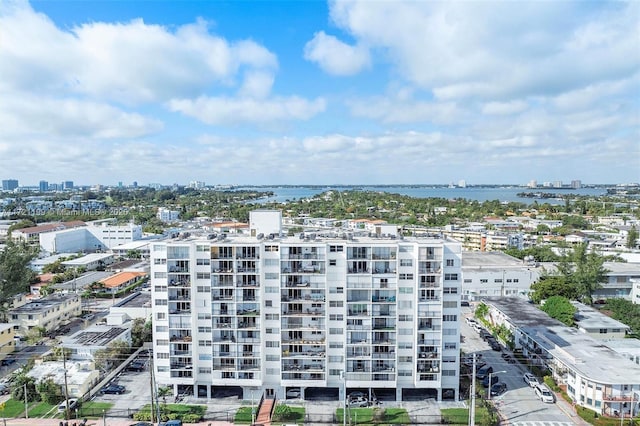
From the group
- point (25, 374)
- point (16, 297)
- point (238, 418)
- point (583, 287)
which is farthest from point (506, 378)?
point (16, 297)

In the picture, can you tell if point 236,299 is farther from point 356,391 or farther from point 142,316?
point 142,316

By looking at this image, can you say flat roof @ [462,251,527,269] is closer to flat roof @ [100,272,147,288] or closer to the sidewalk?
the sidewalk

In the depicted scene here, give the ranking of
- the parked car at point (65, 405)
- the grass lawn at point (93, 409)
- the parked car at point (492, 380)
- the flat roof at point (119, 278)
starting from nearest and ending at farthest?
1. the grass lawn at point (93, 409)
2. the parked car at point (65, 405)
3. the parked car at point (492, 380)
4. the flat roof at point (119, 278)

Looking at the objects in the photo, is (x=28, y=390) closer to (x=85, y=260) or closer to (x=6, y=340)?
(x=6, y=340)

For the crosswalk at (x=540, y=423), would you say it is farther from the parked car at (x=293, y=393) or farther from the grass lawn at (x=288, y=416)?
the parked car at (x=293, y=393)

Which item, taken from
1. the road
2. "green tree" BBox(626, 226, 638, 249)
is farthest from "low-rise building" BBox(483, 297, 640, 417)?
"green tree" BBox(626, 226, 638, 249)

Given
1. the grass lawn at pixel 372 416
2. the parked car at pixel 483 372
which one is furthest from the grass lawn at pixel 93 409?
the parked car at pixel 483 372

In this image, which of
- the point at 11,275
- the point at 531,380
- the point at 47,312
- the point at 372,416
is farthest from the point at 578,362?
the point at 11,275
